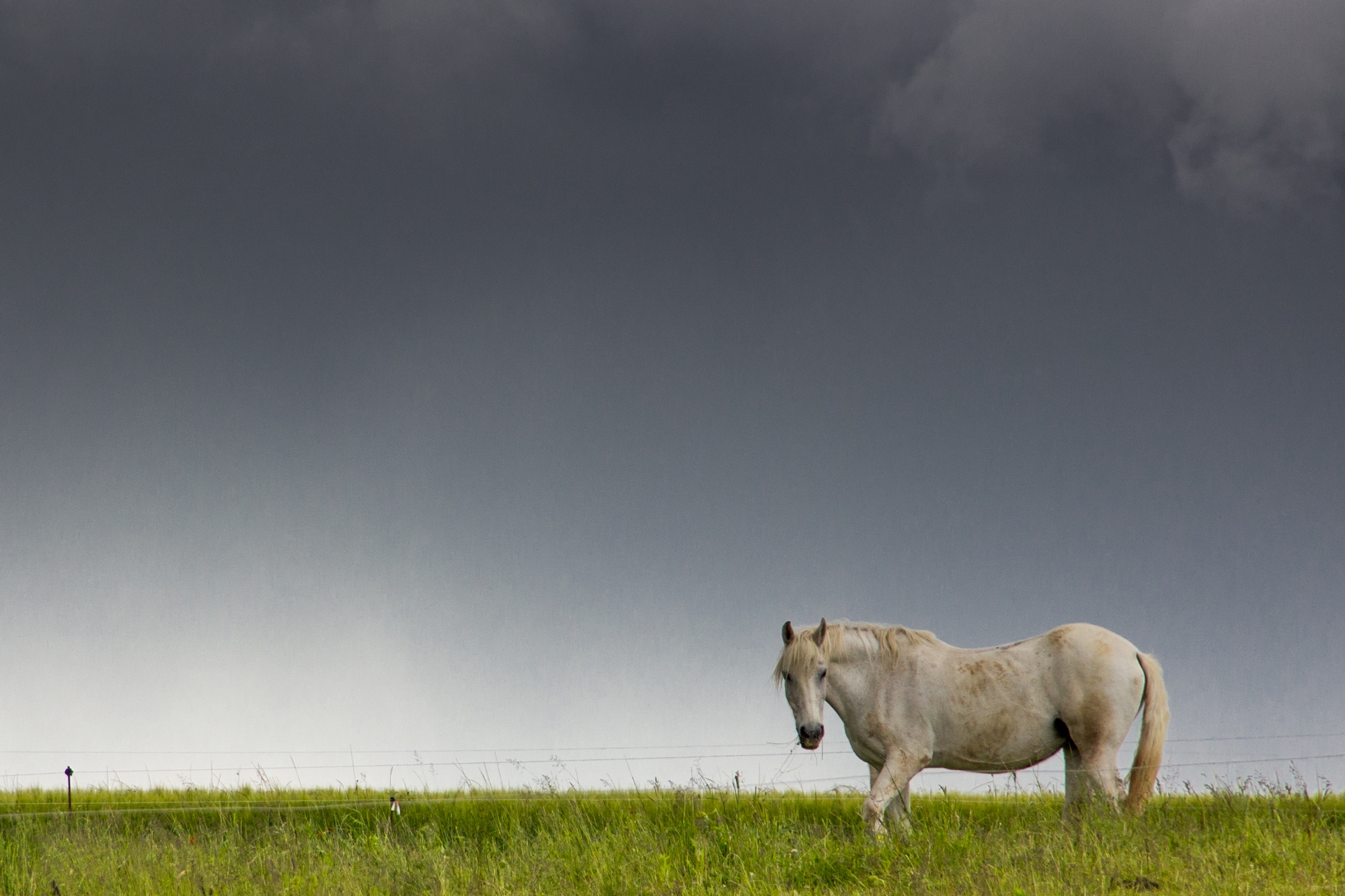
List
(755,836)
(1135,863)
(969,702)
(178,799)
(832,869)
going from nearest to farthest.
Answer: (1135,863) < (832,869) < (755,836) < (969,702) < (178,799)

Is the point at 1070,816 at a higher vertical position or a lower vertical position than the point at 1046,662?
lower

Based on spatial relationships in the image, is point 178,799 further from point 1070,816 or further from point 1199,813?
point 1199,813

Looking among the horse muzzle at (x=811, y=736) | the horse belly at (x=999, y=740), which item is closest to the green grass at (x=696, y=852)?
the horse belly at (x=999, y=740)

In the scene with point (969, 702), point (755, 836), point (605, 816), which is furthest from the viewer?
point (605, 816)

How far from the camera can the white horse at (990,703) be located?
397 inches

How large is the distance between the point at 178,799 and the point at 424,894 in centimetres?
931

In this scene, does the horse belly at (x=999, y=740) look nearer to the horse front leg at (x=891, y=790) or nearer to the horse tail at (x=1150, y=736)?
the horse front leg at (x=891, y=790)

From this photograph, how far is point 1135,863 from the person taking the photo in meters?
6.62

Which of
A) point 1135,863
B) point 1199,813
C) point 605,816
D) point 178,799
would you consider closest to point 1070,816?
point 1199,813

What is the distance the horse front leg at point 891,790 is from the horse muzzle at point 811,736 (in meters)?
0.71

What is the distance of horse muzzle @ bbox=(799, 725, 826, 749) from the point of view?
32.2ft

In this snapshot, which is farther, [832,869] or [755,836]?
[755,836]

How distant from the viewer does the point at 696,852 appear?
25.7 feet

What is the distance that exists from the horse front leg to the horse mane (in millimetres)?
1087
